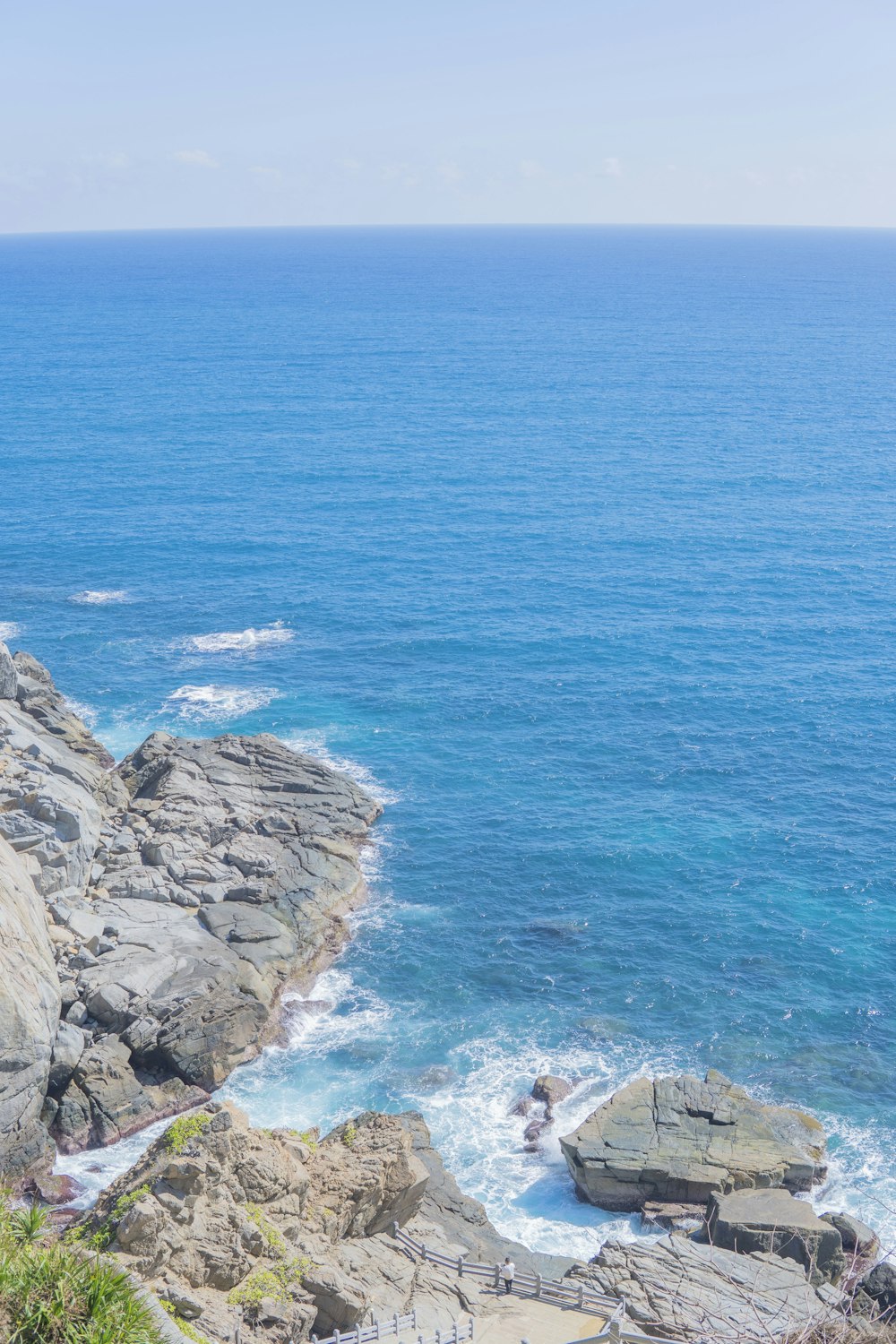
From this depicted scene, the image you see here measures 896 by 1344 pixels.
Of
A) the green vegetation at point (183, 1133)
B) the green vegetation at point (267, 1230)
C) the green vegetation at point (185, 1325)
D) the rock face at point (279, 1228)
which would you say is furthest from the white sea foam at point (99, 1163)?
the green vegetation at point (185, 1325)

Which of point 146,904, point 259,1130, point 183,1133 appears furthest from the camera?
point 146,904

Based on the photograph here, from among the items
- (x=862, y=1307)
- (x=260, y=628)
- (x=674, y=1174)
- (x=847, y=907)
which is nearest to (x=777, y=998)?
(x=847, y=907)

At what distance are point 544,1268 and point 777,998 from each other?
72.7ft

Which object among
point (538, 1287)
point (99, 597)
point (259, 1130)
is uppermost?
point (99, 597)

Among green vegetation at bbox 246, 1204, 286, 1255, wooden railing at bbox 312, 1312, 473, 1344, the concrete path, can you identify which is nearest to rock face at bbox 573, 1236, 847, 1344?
the concrete path

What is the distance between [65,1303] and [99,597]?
288 feet

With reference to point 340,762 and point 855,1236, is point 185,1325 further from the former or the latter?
point 340,762

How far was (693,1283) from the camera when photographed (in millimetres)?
42406

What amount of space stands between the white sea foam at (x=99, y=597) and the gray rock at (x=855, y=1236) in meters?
77.5

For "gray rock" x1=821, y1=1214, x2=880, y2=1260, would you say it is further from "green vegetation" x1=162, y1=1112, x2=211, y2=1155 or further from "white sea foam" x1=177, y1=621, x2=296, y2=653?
"white sea foam" x1=177, y1=621, x2=296, y2=653

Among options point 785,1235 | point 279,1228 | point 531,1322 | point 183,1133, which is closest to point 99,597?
point 183,1133

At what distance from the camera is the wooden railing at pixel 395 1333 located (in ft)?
106

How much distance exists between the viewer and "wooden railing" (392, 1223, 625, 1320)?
38188 mm

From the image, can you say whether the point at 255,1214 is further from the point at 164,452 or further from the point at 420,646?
the point at 164,452
